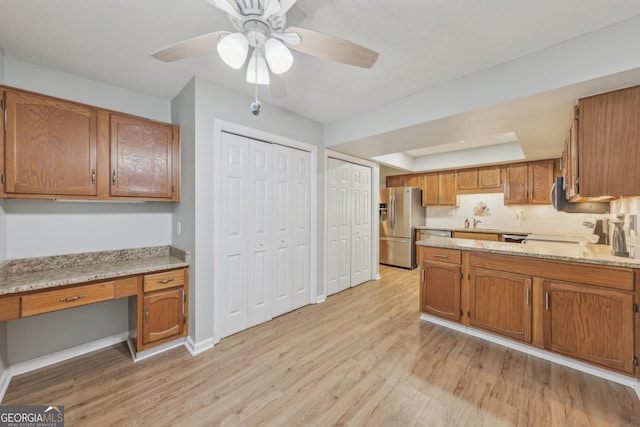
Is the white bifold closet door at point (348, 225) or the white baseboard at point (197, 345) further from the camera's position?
the white bifold closet door at point (348, 225)

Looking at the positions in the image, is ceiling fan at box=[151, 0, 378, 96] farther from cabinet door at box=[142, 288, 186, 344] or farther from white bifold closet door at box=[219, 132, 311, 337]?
cabinet door at box=[142, 288, 186, 344]

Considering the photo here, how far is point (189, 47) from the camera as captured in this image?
131cm

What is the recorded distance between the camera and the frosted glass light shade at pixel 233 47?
46.2 inches

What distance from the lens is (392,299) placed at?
3.60 metres

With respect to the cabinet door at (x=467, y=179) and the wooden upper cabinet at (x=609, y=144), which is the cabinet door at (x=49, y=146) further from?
the cabinet door at (x=467, y=179)

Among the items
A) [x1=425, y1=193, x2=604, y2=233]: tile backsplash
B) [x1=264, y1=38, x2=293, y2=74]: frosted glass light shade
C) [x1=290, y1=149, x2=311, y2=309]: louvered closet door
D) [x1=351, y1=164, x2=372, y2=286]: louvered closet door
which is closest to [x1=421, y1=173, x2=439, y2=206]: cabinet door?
[x1=425, y1=193, x2=604, y2=233]: tile backsplash

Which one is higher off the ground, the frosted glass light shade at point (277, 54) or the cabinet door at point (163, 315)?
the frosted glass light shade at point (277, 54)

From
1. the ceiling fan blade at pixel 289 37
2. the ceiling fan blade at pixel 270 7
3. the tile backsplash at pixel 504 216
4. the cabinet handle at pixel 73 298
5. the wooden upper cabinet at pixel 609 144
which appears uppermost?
the ceiling fan blade at pixel 270 7

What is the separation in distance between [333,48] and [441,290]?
8.55 ft

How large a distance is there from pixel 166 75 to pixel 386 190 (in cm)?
450

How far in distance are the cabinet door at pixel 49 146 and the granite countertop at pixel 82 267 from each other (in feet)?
2.05

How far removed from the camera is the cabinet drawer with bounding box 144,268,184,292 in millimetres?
2145

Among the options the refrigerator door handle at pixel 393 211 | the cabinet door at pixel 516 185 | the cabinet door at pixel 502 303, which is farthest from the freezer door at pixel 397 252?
the cabinet door at pixel 502 303

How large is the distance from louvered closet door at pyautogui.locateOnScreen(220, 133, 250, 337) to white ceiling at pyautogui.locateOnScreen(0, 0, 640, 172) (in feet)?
2.12
